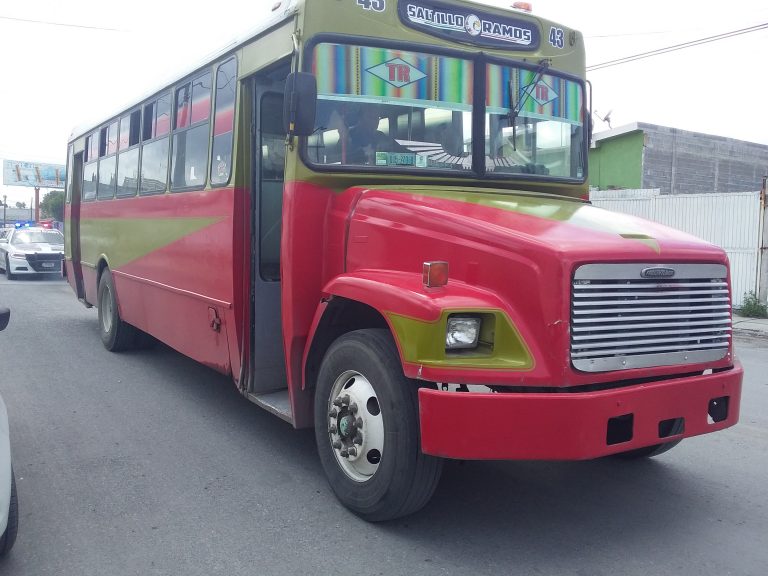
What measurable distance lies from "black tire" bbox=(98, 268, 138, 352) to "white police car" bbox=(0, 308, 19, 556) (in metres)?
5.23

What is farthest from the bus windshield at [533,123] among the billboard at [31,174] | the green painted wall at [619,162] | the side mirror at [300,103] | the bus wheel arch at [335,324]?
the billboard at [31,174]

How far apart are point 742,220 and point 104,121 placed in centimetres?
1133

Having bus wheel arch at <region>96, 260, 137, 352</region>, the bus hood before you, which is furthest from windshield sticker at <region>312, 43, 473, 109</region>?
bus wheel arch at <region>96, 260, 137, 352</region>

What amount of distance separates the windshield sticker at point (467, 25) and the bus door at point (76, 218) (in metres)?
7.48

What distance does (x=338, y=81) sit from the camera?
4582 millimetres

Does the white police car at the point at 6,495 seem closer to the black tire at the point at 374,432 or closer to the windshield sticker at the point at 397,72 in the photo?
the black tire at the point at 374,432

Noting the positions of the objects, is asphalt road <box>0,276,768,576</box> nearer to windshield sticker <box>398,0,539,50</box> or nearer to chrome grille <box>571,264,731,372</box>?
chrome grille <box>571,264,731,372</box>

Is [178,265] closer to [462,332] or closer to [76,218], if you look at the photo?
[462,332]

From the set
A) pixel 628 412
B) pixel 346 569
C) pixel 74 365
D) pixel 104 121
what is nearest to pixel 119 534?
pixel 346 569

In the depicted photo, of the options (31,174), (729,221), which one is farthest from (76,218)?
(31,174)

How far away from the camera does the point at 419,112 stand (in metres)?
4.72

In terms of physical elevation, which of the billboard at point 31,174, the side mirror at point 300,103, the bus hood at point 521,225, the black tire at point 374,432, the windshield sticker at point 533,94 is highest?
the billboard at point 31,174

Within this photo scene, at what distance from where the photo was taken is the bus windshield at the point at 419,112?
4.59 m

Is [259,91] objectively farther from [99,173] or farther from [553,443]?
[99,173]
